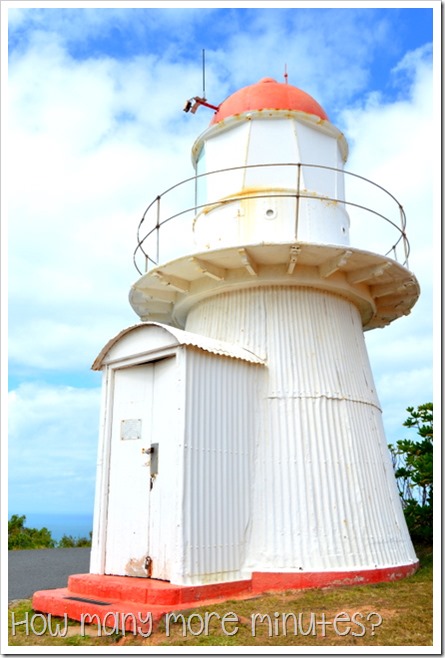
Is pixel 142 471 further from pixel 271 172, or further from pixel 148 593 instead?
pixel 271 172

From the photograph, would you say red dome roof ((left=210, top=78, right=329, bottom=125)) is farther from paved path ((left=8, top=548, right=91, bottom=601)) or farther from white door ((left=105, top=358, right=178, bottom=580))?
paved path ((left=8, top=548, right=91, bottom=601))

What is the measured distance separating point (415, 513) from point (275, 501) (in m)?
5.64

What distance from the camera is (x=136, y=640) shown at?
23.8ft

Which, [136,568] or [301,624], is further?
[136,568]

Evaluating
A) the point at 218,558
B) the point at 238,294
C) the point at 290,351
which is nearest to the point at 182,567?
the point at 218,558

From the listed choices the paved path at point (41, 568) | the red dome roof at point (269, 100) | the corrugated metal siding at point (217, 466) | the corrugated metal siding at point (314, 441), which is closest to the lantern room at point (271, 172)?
the red dome roof at point (269, 100)

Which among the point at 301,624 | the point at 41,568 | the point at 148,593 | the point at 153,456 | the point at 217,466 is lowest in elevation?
the point at 41,568

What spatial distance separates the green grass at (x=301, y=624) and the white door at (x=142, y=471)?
141 cm

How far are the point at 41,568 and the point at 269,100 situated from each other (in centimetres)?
1123

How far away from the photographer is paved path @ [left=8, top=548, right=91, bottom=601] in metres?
11.5

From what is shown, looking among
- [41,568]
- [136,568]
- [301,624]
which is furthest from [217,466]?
[41,568]

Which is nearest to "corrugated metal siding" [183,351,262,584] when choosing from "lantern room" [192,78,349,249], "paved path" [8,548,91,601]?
"lantern room" [192,78,349,249]

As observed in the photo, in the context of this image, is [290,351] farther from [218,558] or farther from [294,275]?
[218,558]

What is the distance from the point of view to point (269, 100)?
12.4m
